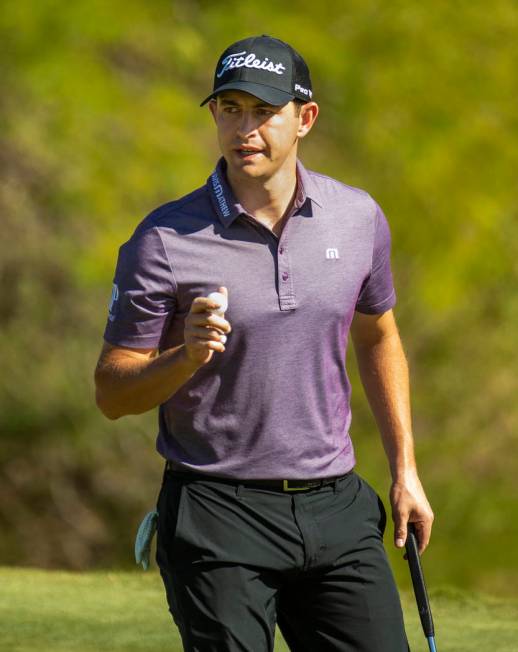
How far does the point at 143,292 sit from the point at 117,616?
311cm


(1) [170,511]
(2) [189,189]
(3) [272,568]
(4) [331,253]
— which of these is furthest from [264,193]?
(2) [189,189]

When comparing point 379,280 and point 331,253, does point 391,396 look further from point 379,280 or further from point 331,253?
point 331,253

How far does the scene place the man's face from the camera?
12.1 ft

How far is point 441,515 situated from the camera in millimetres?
16188

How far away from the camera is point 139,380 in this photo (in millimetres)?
3486

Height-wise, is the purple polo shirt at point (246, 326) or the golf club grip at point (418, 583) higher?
the purple polo shirt at point (246, 326)

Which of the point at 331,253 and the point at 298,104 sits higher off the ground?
the point at 298,104

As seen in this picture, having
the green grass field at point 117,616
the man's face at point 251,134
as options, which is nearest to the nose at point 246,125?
the man's face at point 251,134

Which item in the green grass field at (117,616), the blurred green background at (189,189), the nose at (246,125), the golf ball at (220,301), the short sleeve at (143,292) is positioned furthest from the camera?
the blurred green background at (189,189)

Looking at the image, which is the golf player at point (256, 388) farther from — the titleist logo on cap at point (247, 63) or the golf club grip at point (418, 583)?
the golf club grip at point (418, 583)

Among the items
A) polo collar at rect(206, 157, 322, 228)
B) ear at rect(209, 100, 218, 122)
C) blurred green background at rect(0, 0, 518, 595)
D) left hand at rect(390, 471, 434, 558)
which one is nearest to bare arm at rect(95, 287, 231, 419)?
polo collar at rect(206, 157, 322, 228)

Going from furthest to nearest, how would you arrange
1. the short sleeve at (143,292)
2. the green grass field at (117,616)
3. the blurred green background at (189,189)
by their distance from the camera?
the blurred green background at (189,189), the green grass field at (117,616), the short sleeve at (143,292)

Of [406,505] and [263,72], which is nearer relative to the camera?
[263,72]

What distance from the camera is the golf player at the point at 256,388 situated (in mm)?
3562
